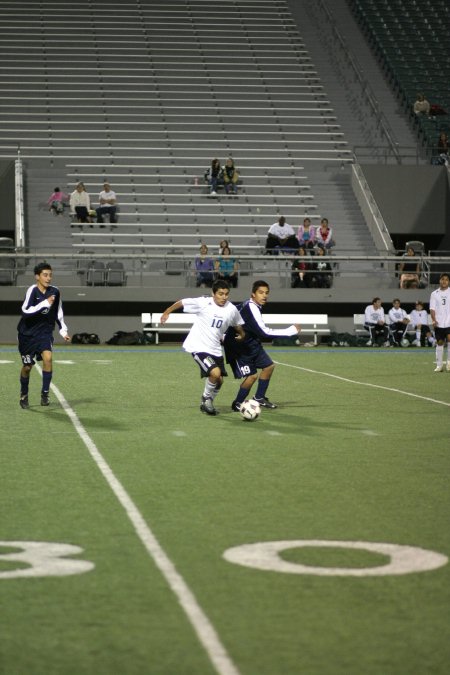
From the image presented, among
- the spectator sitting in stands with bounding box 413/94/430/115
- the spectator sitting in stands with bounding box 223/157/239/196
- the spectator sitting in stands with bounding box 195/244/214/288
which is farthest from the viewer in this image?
the spectator sitting in stands with bounding box 413/94/430/115

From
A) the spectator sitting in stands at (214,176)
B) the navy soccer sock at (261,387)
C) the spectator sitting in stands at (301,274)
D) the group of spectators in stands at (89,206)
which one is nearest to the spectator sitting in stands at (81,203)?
the group of spectators in stands at (89,206)

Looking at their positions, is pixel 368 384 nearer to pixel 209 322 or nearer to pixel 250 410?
pixel 209 322

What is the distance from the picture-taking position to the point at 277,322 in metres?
31.8

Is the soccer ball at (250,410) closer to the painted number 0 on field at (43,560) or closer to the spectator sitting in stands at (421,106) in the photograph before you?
the painted number 0 on field at (43,560)

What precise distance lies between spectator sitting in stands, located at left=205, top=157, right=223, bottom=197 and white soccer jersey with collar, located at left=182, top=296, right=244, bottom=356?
2424cm

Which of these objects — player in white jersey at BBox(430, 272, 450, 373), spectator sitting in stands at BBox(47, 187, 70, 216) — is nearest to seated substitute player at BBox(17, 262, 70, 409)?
player in white jersey at BBox(430, 272, 450, 373)

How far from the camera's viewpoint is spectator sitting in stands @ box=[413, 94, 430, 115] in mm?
42031

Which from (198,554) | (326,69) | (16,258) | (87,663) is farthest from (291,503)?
(326,69)

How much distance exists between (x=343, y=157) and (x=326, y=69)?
20.4 feet

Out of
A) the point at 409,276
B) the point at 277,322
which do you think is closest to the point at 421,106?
the point at 409,276

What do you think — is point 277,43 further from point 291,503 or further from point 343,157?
point 291,503

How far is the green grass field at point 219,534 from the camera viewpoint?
15.6 ft

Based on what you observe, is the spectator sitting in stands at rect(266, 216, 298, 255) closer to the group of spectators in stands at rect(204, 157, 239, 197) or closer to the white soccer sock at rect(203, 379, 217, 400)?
the group of spectators in stands at rect(204, 157, 239, 197)

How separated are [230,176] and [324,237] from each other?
17.5ft
